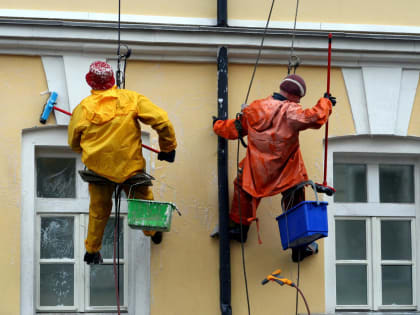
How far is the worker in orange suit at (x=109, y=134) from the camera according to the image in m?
7.68

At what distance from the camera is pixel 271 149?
7.91 meters

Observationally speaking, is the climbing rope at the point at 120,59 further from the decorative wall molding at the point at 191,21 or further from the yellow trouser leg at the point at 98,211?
the yellow trouser leg at the point at 98,211

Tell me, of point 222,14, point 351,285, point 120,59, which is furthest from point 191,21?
point 351,285

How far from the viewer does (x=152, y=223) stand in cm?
762

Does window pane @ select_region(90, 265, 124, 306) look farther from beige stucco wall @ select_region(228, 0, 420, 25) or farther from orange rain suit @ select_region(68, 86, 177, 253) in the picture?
beige stucco wall @ select_region(228, 0, 420, 25)

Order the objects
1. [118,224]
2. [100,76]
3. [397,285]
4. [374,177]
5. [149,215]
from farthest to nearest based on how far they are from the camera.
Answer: [374,177] < [397,285] < [118,224] < [100,76] < [149,215]

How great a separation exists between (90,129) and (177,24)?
1300mm

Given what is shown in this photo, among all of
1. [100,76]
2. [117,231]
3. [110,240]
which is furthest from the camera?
[110,240]

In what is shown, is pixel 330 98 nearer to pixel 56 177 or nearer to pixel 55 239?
pixel 56 177

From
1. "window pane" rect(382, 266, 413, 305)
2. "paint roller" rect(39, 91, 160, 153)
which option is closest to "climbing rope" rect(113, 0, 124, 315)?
"paint roller" rect(39, 91, 160, 153)

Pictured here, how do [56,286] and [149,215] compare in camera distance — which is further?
[56,286]

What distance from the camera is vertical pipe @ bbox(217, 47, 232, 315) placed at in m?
8.18

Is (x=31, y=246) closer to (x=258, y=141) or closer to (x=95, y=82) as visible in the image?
(x=95, y=82)

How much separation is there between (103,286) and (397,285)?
2.22 meters
